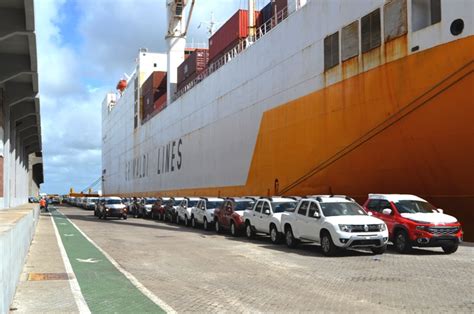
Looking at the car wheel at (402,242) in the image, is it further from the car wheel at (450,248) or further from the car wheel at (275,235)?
the car wheel at (275,235)

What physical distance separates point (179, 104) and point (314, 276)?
41.4m

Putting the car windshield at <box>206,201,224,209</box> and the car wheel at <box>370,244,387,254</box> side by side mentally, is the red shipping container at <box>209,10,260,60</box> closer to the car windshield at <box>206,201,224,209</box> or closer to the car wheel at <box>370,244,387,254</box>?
the car windshield at <box>206,201,224,209</box>

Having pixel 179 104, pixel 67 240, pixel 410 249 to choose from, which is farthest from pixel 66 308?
pixel 179 104

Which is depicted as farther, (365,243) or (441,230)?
(441,230)

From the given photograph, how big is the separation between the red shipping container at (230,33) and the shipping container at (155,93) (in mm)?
19477

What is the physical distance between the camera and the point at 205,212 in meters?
24.0

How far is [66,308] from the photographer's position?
7.16 metres

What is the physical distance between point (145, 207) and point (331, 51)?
2014 centimetres

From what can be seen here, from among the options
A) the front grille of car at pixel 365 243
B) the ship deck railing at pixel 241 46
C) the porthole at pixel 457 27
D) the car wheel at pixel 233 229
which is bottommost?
the car wheel at pixel 233 229

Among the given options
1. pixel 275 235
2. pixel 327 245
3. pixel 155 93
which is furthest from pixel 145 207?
pixel 155 93

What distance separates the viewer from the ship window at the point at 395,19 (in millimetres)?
18641

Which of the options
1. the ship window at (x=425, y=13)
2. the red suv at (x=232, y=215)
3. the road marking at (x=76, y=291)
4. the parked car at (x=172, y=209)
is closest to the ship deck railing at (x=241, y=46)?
the parked car at (x=172, y=209)

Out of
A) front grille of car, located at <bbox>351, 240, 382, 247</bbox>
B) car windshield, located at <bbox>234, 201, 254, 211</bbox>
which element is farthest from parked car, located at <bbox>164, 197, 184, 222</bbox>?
front grille of car, located at <bbox>351, 240, 382, 247</bbox>

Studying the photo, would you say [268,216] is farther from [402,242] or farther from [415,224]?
[415,224]
